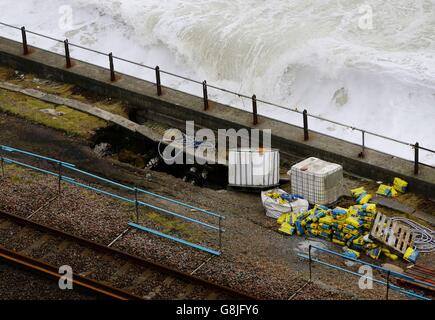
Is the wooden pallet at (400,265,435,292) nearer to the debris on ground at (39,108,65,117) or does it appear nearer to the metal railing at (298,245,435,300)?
the metal railing at (298,245,435,300)

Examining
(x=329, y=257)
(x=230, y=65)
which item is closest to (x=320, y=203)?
(x=329, y=257)

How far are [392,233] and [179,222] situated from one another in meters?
4.27

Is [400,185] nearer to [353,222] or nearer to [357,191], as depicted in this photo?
[357,191]

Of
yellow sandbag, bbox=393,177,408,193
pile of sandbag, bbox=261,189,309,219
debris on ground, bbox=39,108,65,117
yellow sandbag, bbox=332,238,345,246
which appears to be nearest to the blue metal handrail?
pile of sandbag, bbox=261,189,309,219

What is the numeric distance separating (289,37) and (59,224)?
39.6 feet

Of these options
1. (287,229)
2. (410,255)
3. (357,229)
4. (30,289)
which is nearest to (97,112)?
(287,229)

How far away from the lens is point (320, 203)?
65.6ft

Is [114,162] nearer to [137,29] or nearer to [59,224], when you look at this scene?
[59,224]

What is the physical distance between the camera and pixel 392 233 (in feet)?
60.4

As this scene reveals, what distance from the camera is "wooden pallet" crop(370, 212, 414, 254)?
1819 cm

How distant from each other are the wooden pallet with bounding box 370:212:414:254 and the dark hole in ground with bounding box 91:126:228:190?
14.4 ft

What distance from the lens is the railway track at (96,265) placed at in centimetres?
1669

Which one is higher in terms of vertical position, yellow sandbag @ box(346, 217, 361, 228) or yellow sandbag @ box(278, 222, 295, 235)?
yellow sandbag @ box(346, 217, 361, 228)

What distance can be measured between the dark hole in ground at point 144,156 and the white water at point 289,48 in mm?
3671
